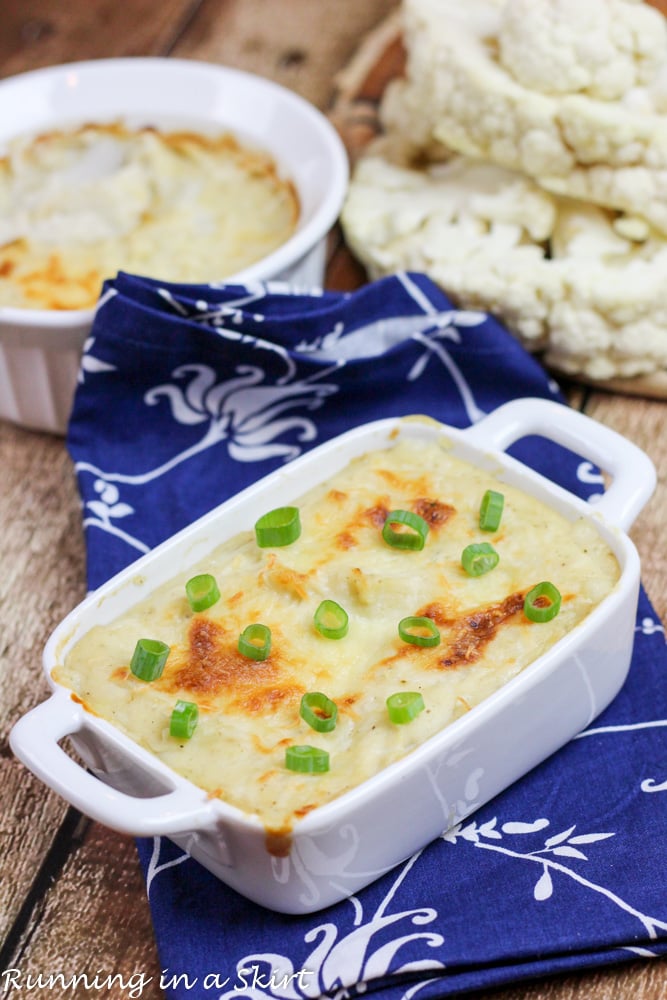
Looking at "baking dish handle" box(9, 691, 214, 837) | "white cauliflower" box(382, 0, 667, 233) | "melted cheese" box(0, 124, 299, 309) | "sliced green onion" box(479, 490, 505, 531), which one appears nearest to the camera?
"baking dish handle" box(9, 691, 214, 837)

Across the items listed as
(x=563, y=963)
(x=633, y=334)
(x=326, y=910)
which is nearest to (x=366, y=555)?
(x=326, y=910)

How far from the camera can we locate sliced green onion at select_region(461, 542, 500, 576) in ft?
6.81

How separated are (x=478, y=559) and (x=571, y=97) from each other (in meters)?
1.25

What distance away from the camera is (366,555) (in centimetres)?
215

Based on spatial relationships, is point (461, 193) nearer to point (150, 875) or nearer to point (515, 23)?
point (515, 23)

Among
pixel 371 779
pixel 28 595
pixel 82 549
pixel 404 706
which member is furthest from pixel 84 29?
pixel 371 779

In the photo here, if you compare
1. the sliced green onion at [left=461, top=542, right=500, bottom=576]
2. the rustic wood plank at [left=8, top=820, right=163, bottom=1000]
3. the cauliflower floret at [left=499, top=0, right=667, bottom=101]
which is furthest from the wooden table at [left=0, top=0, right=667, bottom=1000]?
the cauliflower floret at [left=499, top=0, right=667, bottom=101]

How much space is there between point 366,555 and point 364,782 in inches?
20.0

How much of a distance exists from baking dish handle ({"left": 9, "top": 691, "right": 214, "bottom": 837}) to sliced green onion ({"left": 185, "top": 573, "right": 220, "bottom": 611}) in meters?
0.34

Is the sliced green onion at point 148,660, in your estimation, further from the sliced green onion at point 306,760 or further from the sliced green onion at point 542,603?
the sliced green onion at point 542,603

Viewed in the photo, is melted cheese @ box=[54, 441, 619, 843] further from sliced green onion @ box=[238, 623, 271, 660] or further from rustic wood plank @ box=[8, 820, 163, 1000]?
rustic wood plank @ box=[8, 820, 163, 1000]

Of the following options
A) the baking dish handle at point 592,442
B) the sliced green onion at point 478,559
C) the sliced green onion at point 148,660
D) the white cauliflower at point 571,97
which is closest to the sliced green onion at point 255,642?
the sliced green onion at point 148,660

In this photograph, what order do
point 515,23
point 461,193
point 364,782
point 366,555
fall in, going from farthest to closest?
point 461,193 < point 515,23 < point 366,555 < point 364,782

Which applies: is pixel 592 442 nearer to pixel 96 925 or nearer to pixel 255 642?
pixel 255 642
